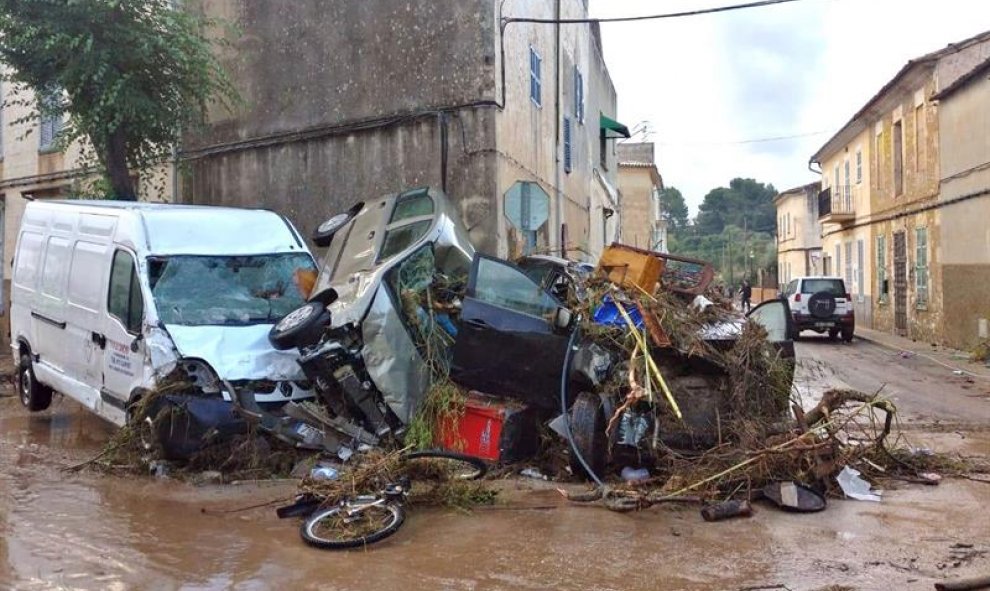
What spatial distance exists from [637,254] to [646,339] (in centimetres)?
121

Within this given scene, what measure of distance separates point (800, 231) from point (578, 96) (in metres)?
33.8

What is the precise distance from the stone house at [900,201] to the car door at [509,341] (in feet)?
52.4

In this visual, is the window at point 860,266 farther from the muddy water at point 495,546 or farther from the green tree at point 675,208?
the green tree at point 675,208

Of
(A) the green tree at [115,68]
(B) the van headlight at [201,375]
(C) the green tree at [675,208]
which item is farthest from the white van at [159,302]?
(C) the green tree at [675,208]

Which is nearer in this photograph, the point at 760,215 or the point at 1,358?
the point at 1,358

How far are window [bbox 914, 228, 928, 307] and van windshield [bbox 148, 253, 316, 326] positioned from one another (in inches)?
733

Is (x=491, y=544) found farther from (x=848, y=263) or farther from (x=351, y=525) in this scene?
(x=848, y=263)

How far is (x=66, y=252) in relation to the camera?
9820mm

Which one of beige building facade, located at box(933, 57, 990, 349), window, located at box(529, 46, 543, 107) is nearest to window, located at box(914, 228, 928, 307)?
beige building facade, located at box(933, 57, 990, 349)

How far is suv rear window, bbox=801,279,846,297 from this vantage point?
23467mm

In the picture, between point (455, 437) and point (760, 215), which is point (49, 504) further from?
point (760, 215)

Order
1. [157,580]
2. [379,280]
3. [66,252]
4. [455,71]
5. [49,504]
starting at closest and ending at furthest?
[157,580], [49,504], [379,280], [66,252], [455,71]

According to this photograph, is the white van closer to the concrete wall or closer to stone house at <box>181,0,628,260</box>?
stone house at <box>181,0,628,260</box>

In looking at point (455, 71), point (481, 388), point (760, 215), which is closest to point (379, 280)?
point (481, 388)
